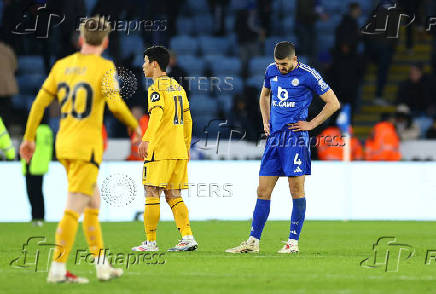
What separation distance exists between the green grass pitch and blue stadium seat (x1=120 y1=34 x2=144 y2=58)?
28.4 feet

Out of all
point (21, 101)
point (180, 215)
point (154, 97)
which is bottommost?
point (180, 215)

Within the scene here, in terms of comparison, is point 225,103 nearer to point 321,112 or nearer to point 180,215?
point 180,215

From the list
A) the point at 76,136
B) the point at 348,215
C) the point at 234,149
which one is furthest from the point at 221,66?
the point at 76,136

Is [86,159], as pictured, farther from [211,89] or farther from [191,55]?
[191,55]

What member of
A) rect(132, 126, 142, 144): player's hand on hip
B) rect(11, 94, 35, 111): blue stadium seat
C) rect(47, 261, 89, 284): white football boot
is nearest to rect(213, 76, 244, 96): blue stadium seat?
rect(11, 94, 35, 111): blue stadium seat

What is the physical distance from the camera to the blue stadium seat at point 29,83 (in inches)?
774

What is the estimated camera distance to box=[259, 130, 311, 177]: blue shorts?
9.69m

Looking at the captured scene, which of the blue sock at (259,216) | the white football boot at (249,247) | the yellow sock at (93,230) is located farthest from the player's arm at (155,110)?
the yellow sock at (93,230)

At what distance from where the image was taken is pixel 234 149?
55.9ft

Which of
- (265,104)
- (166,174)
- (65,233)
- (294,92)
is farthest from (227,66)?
(65,233)

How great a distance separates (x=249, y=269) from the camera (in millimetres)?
8305

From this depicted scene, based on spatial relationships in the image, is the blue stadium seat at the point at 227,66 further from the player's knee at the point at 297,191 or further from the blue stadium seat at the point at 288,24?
the player's knee at the point at 297,191

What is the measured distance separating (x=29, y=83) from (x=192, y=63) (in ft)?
11.5

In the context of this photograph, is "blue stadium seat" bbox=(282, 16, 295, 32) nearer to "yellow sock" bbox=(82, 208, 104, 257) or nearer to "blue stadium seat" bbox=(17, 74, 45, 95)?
"blue stadium seat" bbox=(17, 74, 45, 95)
